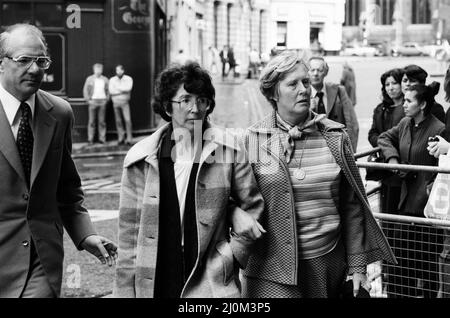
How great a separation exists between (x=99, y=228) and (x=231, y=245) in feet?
21.4

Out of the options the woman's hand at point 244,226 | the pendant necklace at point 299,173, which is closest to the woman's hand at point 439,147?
the pendant necklace at point 299,173

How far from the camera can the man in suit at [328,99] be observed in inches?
325

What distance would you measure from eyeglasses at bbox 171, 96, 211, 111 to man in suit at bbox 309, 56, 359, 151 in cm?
420

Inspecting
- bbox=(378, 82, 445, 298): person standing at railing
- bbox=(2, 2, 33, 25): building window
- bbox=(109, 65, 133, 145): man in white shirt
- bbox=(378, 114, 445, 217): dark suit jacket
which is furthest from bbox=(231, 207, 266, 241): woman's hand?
bbox=(2, 2, 33, 25): building window

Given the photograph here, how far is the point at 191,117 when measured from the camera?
13.4ft

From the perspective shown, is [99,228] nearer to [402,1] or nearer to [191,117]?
[402,1]

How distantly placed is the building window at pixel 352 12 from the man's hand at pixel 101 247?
164 inches

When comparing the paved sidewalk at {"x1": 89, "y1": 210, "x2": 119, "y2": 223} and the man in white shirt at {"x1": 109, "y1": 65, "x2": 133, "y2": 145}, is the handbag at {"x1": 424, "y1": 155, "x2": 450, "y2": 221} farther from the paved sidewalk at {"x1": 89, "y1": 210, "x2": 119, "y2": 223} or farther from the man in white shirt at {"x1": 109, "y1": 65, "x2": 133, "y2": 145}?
the man in white shirt at {"x1": 109, "y1": 65, "x2": 133, "y2": 145}

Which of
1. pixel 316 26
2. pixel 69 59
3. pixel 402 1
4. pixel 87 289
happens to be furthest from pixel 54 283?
pixel 69 59

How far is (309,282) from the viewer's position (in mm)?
4570

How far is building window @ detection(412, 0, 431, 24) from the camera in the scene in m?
11.2

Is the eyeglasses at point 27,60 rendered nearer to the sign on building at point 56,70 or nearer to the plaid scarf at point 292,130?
the plaid scarf at point 292,130

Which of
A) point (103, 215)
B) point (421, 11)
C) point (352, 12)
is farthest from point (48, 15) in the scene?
point (352, 12)

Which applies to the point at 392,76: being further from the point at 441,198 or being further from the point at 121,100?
the point at 121,100
